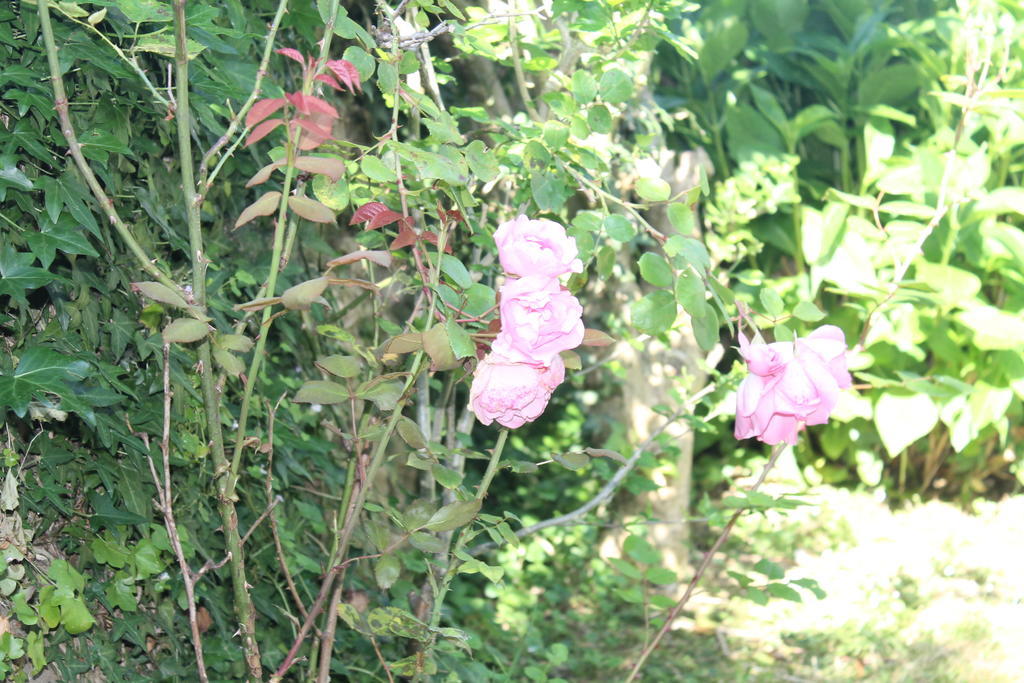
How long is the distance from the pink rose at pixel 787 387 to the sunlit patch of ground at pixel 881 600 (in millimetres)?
1059

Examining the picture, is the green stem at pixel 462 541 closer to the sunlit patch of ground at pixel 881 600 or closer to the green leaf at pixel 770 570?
the green leaf at pixel 770 570

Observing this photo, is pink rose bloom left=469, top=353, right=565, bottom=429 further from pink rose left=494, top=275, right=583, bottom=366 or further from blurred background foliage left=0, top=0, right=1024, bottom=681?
blurred background foliage left=0, top=0, right=1024, bottom=681

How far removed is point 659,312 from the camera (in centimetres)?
129

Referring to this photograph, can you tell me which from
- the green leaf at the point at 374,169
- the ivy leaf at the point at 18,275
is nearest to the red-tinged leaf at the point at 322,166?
the green leaf at the point at 374,169

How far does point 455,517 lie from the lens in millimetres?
1205

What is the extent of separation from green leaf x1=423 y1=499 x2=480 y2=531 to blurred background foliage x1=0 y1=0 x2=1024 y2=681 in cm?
9

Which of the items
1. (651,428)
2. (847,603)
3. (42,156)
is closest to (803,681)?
(847,603)

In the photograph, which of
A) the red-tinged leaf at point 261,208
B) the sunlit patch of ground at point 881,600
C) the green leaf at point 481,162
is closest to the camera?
the red-tinged leaf at point 261,208

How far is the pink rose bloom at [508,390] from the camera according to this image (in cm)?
104

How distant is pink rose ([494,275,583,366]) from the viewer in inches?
40.0

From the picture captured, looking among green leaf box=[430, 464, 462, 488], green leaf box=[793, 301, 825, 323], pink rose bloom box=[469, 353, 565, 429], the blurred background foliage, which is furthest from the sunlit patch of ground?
pink rose bloom box=[469, 353, 565, 429]

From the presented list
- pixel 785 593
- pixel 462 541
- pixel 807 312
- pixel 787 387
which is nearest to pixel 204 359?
pixel 462 541

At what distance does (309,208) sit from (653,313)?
1.54 ft

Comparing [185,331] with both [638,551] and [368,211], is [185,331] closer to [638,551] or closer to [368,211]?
[368,211]
